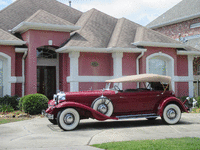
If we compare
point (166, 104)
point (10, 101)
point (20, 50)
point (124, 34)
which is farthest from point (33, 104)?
point (124, 34)

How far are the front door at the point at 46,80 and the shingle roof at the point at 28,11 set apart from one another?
11.1 feet

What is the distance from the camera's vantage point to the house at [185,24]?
22453 mm

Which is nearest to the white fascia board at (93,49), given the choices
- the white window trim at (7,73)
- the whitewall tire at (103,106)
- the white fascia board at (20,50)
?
the white fascia board at (20,50)

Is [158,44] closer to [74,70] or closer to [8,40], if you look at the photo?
[74,70]

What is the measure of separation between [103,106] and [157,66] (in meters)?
10.1

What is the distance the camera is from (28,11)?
18.9m

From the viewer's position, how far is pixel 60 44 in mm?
16781

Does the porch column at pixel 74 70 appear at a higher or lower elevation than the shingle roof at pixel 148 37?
lower

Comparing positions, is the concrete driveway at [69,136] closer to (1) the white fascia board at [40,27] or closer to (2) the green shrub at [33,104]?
(2) the green shrub at [33,104]

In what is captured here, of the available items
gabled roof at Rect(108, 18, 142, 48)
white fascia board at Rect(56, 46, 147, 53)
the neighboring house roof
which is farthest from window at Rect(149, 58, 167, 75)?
the neighboring house roof

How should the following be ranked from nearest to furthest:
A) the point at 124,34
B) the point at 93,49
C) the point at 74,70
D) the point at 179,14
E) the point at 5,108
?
the point at 5,108
the point at 74,70
the point at 93,49
the point at 124,34
the point at 179,14

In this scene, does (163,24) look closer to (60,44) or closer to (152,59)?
(152,59)

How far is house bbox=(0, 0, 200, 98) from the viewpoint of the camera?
16.0m

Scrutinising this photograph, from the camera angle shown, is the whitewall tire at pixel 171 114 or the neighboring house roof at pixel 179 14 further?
the neighboring house roof at pixel 179 14
